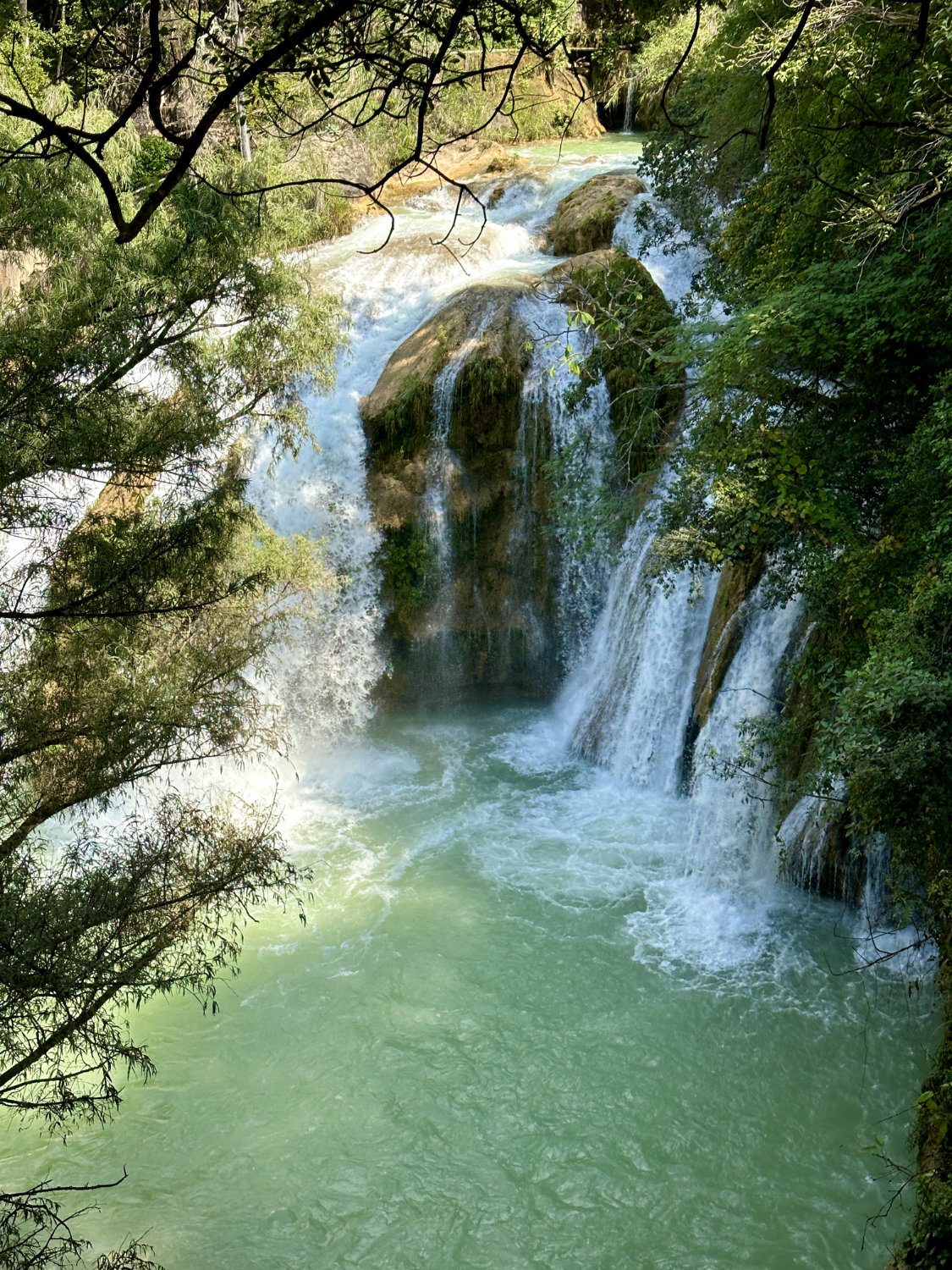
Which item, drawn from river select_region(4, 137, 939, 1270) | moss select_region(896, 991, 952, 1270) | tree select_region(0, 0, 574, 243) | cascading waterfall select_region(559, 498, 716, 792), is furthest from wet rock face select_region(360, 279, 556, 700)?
moss select_region(896, 991, 952, 1270)

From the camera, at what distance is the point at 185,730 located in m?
6.34

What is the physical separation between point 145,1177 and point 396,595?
24.2 feet

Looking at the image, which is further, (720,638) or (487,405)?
(487,405)

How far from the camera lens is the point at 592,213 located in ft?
43.9

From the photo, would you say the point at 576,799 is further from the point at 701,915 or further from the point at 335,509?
the point at 335,509

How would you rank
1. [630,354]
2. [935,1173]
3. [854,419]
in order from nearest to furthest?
[935,1173] < [854,419] < [630,354]

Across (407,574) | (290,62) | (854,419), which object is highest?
(854,419)

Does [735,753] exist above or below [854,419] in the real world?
below

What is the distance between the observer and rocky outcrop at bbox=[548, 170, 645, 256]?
13188 mm

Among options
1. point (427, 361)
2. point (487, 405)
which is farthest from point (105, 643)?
point (427, 361)

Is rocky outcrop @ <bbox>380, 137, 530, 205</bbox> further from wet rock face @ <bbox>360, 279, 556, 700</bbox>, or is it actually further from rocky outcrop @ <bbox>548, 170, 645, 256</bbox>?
wet rock face @ <bbox>360, 279, 556, 700</bbox>

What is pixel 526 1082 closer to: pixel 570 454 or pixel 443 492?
pixel 570 454

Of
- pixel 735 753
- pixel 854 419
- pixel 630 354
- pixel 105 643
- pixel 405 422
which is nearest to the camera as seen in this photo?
pixel 105 643

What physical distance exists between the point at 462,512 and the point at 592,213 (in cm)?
483
